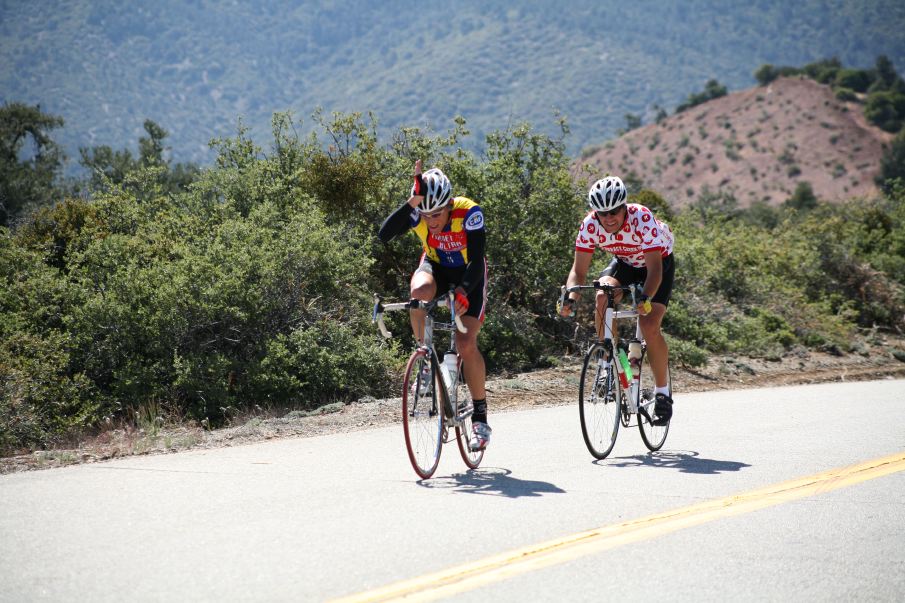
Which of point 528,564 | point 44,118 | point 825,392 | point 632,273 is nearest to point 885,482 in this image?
point 632,273

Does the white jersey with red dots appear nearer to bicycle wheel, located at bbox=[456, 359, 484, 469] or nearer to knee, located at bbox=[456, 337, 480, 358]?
knee, located at bbox=[456, 337, 480, 358]

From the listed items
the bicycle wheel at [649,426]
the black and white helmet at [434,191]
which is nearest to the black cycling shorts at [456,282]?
the black and white helmet at [434,191]

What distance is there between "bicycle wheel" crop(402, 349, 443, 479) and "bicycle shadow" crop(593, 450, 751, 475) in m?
1.54

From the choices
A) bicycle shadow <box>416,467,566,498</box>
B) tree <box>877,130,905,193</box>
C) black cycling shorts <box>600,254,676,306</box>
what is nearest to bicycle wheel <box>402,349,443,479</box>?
bicycle shadow <box>416,467,566,498</box>

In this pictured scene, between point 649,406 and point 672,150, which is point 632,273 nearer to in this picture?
point 649,406

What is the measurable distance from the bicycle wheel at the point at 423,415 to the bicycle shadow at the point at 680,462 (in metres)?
1.54

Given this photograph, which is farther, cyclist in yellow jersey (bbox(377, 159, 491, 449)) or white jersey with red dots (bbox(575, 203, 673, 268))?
white jersey with red dots (bbox(575, 203, 673, 268))

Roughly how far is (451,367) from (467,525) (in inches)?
67.9

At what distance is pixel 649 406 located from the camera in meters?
8.66

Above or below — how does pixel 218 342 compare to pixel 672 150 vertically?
below

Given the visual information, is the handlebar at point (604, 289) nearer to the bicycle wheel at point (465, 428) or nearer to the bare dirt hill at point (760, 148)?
the bicycle wheel at point (465, 428)

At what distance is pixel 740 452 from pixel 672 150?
121 meters

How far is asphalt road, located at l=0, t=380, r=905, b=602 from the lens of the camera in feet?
15.4

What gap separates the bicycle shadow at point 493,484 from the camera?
6.70 m
